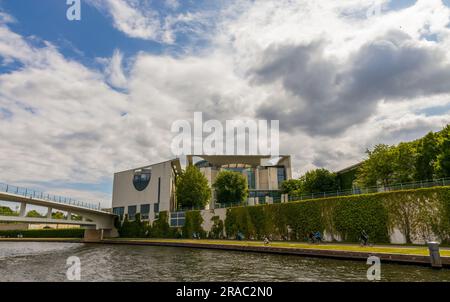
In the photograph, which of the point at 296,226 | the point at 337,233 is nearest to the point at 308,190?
the point at 296,226

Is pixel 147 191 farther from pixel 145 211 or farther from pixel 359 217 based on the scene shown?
pixel 359 217

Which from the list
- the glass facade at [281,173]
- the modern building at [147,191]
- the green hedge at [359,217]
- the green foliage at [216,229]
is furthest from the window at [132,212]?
the glass facade at [281,173]

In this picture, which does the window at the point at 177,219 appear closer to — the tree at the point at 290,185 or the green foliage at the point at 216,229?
the green foliage at the point at 216,229

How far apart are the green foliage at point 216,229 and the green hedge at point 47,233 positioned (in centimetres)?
4252

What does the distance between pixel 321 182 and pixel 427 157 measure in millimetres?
22786

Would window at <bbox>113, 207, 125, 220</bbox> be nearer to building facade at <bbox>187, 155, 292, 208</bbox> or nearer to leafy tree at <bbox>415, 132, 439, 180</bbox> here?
building facade at <bbox>187, 155, 292, 208</bbox>

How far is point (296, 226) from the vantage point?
41.6 m

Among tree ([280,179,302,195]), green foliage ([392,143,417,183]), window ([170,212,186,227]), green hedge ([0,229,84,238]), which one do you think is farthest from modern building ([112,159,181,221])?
green foliage ([392,143,417,183])

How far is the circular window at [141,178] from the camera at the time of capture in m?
70.9

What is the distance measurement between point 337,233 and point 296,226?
6.24 m

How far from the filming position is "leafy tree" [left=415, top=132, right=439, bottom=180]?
42.5 m

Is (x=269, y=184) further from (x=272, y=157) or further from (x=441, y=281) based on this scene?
(x=441, y=281)
